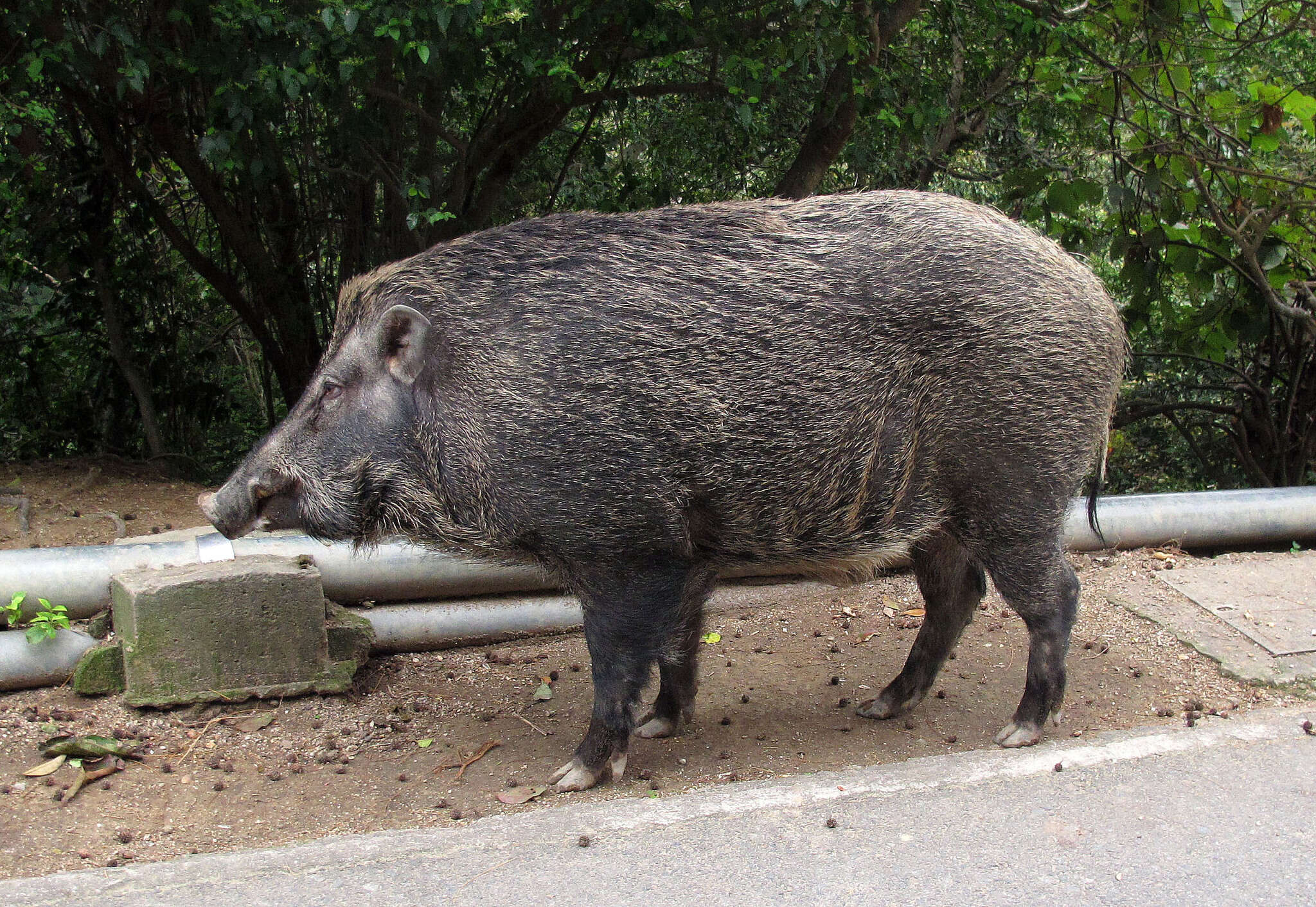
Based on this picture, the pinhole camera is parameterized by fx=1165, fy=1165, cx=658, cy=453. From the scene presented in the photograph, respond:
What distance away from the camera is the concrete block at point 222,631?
4.32 meters

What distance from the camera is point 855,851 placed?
3.20m

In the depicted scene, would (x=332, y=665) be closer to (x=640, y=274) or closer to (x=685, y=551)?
(x=685, y=551)

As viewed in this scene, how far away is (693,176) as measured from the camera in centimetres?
812

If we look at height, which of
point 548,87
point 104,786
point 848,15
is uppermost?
point 848,15

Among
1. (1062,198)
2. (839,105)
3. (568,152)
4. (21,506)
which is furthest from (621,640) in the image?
(568,152)

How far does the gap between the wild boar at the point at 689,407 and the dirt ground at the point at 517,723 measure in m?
0.46

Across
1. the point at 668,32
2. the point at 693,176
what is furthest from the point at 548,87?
the point at 693,176

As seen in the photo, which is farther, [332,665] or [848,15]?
[848,15]

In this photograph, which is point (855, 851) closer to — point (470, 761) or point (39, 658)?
point (470, 761)

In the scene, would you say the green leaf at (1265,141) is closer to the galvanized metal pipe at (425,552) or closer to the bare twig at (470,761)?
the galvanized metal pipe at (425,552)

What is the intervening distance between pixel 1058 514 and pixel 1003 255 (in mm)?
917

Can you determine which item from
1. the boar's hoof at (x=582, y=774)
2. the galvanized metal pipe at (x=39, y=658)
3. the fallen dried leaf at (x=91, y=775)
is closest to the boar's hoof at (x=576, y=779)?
the boar's hoof at (x=582, y=774)

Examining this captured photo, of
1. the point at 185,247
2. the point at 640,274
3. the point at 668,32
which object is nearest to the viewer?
the point at 640,274

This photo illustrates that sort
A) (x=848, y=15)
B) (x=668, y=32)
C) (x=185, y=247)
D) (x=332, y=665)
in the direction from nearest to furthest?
(x=332, y=665)
(x=668, y=32)
(x=848, y=15)
(x=185, y=247)
